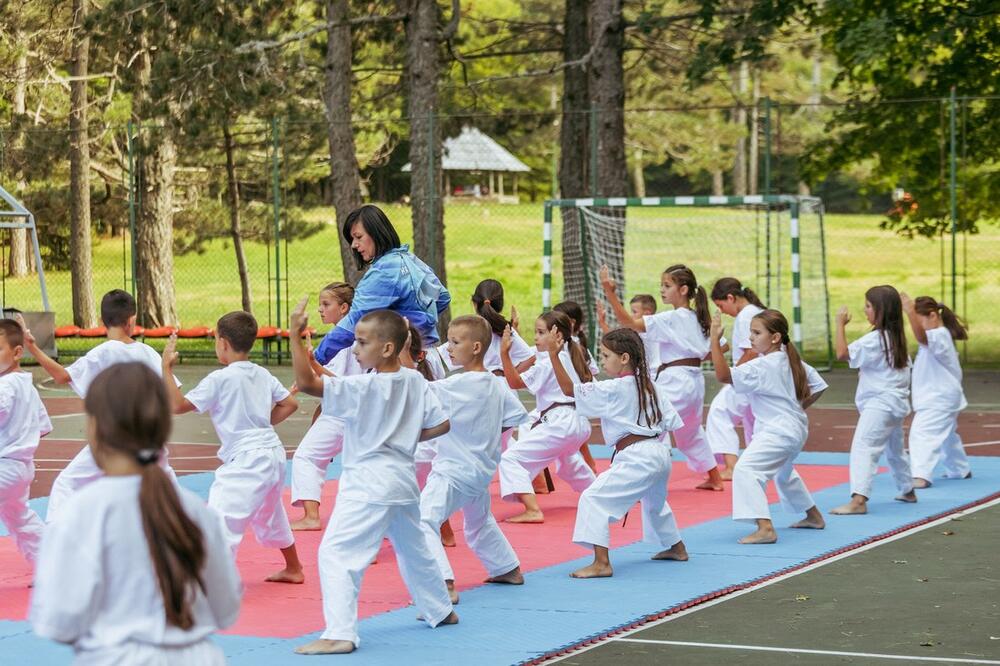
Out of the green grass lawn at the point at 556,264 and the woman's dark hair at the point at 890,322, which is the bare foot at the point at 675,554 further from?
the green grass lawn at the point at 556,264

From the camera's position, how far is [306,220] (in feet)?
85.8

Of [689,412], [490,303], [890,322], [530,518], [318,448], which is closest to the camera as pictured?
[318,448]

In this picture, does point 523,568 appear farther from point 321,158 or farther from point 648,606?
point 321,158

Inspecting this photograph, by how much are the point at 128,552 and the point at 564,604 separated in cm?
425

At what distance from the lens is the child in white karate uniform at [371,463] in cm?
687

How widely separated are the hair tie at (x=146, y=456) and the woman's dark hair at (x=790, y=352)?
21.4 ft

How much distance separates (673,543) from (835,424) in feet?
26.6

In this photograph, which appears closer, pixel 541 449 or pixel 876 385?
pixel 541 449

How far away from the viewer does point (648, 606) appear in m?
7.87

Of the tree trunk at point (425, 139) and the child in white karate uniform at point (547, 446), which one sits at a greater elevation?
the tree trunk at point (425, 139)

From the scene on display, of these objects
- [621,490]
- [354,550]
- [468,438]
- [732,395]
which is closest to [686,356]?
[732,395]

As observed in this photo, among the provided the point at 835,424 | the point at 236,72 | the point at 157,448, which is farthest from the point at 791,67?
the point at 157,448

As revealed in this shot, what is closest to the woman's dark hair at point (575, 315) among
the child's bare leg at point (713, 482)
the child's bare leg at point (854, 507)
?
the child's bare leg at point (713, 482)

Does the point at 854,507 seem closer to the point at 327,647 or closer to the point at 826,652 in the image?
the point at 826,652
